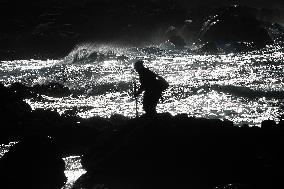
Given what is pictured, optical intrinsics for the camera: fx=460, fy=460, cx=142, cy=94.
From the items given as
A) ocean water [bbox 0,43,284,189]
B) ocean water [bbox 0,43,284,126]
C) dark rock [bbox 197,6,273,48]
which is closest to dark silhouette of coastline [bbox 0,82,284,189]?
ocean water [bbox 0,43,284,189]

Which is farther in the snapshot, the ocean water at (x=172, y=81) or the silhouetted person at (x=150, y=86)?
the ocean water at (x=172, y=81)

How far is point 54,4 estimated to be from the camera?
8725cm

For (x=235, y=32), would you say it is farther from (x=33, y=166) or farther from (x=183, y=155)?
(x=33, y=166)

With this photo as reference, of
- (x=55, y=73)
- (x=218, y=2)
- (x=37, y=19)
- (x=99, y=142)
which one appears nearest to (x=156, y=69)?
(x=55, y=73)

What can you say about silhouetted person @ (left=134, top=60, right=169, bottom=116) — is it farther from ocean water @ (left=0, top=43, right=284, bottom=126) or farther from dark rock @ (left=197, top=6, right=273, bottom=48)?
dark rock @ (left=197, top=6, right=273, bottom=48)

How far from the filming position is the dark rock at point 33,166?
14773mm

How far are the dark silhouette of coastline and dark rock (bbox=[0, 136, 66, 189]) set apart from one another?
0.08 m

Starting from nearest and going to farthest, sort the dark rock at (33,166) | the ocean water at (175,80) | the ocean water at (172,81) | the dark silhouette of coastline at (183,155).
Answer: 1. the dark silhouette of coastline at (183,155)
2. the dark rock at (33,166)
3. the ocean water at (172,81)
4. the ocean water at (175,80)

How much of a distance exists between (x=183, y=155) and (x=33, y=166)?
4.96 meters

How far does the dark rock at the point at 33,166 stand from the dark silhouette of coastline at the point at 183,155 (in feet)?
0.26

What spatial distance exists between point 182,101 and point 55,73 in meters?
18.0

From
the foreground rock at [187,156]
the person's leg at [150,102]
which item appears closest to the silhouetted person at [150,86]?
the person's leg at [150,102]

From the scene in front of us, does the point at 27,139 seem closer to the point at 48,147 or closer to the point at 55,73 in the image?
the point at 48,147

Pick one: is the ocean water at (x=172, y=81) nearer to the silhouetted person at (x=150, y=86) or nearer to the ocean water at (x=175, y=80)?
the ocean water at (x=175, y=80)
